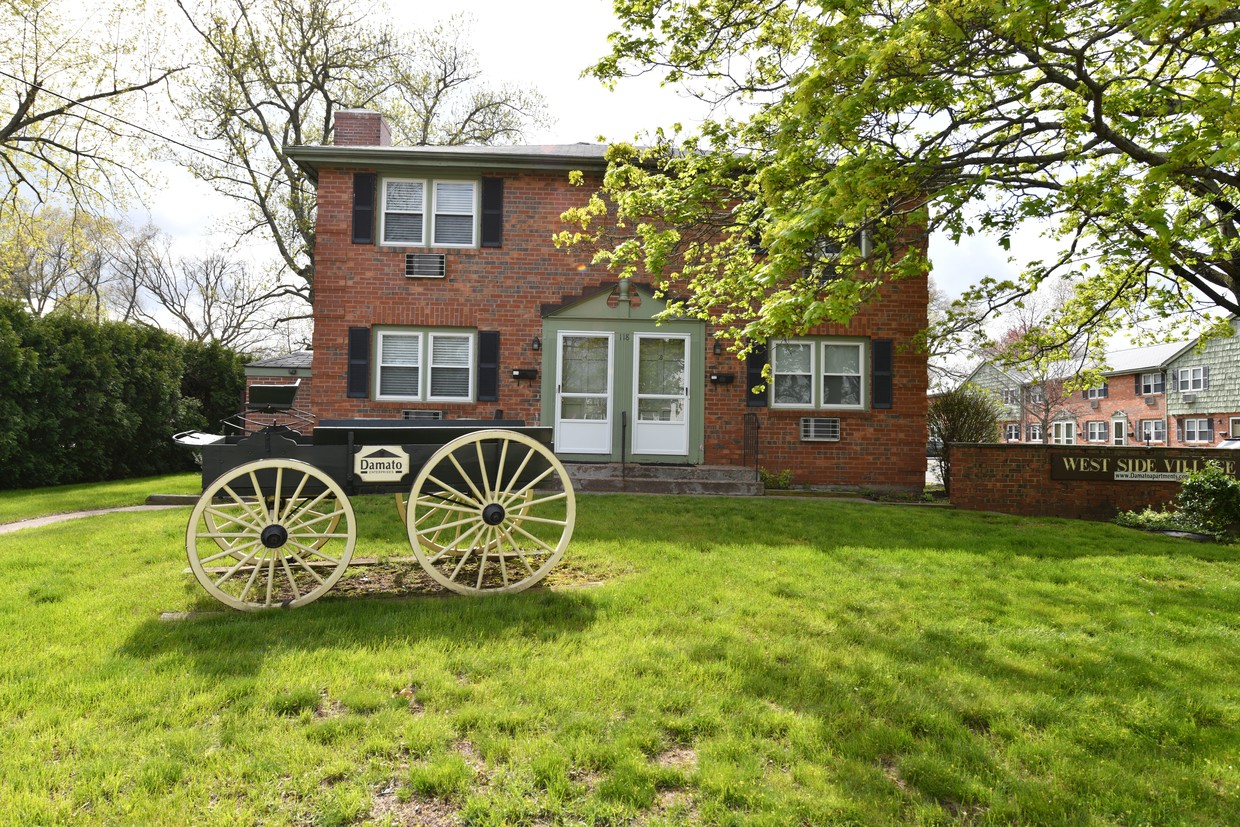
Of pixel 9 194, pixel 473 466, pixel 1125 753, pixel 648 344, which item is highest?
pixel 9 194

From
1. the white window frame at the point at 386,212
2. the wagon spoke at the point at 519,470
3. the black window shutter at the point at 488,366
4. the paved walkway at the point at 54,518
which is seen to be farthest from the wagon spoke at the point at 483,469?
the white window frame at the point at 386,212

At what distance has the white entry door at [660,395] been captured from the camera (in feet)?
39.2

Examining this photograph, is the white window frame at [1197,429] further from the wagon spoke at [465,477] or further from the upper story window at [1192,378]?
the wagon spoke at [465,477]

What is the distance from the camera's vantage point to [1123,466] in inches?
392

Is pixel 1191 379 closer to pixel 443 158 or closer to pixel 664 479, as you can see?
pixel 664 479

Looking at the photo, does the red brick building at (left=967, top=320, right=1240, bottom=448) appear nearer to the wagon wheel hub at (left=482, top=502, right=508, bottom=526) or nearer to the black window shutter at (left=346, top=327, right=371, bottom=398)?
the black window shutter at (left=346, top=327, right=371, bottom=398)

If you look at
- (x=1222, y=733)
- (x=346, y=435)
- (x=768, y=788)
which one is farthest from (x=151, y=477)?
(x=1222, y=733)

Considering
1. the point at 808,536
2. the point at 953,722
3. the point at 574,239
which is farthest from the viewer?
the point at 574,239

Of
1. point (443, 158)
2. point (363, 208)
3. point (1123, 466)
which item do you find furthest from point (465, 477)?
point (1123, 466)

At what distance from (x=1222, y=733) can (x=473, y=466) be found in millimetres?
4108

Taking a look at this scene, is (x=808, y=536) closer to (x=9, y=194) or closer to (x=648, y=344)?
(x=648, y=344)

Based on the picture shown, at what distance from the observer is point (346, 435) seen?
15.1ft

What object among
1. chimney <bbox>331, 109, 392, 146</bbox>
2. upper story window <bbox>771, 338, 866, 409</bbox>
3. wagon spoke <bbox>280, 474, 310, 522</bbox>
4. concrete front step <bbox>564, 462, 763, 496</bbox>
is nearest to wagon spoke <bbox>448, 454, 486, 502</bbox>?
wagon spoke <bbox>280, 474, 310, 522</bbox>

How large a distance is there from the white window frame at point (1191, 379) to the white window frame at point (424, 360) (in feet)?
117
